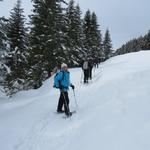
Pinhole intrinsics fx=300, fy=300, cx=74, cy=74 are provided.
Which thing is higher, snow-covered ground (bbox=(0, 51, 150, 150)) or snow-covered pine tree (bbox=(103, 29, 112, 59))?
snow-covered pine tree (bbox=(103, 29, 112, 59))

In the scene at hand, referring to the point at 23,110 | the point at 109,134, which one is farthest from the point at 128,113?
the point at 23,110

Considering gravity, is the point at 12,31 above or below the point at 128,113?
above

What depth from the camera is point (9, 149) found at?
886 centimetres

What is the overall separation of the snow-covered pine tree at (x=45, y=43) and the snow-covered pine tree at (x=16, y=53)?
1.31 metres

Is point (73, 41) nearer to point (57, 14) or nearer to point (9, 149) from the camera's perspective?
point (57, 14)

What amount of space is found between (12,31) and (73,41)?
11.2 metres

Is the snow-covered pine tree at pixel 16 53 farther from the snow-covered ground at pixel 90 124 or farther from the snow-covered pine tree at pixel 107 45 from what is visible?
the snow-covered pine tree at pixel 107 45

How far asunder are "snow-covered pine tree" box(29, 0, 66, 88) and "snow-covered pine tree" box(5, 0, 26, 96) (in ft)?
4.29

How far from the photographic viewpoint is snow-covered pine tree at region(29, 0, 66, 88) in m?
29.2

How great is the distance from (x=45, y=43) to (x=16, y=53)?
349cm

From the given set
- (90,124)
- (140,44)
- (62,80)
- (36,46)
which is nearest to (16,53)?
(36,46)

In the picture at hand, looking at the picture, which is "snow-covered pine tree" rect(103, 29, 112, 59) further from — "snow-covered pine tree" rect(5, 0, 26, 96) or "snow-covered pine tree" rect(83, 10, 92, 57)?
"snow-covered pine tree" rect(5, 0, 26, 96)

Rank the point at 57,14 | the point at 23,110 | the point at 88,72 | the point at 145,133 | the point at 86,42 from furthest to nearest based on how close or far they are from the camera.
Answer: the point at 86,42
the point at 57,14
the point at 88,72
the point at 23,110
the point at 145,133

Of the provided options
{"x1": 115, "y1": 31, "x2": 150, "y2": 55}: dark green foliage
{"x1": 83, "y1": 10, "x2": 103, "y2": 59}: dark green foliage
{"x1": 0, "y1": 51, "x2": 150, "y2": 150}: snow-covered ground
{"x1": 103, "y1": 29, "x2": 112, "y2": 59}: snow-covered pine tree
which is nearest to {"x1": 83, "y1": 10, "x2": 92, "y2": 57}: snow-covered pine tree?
{"x1": 83, "y1": 10, "x2": 103, "y2": 59}: dark green foliage
